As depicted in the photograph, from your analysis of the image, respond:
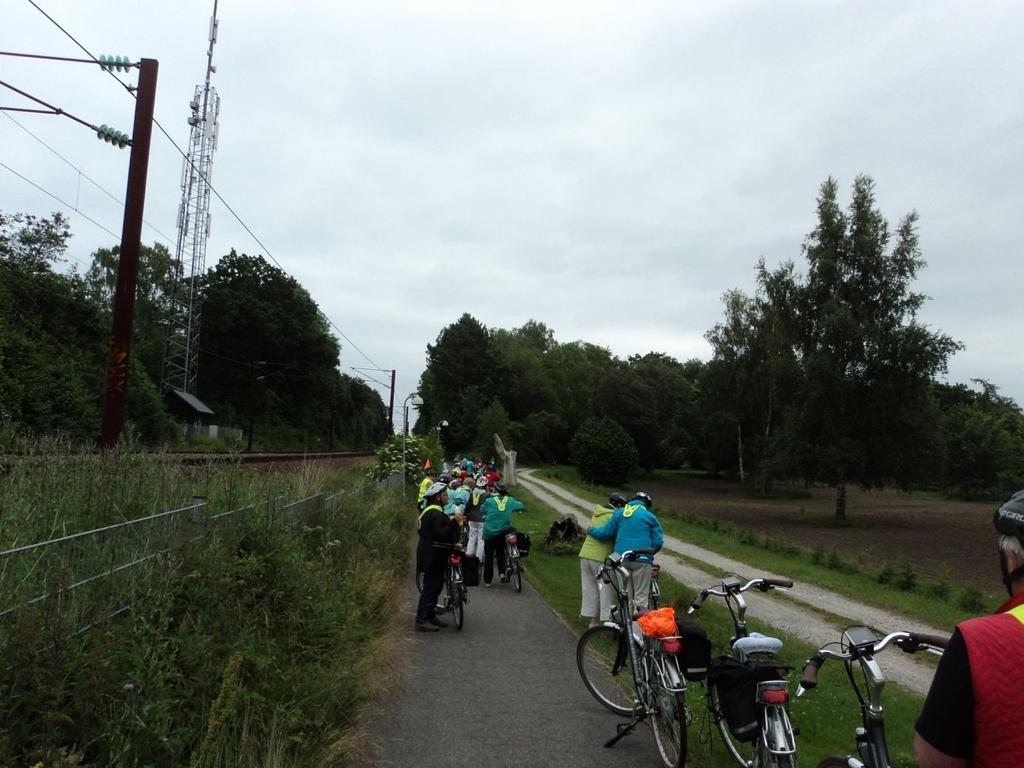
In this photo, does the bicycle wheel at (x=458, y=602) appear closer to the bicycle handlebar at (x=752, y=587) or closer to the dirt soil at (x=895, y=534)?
the bicycle handlebar at (x=752, y=587)

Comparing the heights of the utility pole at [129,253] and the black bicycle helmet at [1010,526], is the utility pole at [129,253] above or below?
above

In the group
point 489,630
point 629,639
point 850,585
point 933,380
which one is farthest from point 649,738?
point 933,380

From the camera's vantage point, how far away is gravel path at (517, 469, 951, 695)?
8.91m

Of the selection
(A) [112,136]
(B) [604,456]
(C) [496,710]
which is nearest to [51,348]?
(A) [112,136]

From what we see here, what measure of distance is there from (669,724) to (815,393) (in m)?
38.0

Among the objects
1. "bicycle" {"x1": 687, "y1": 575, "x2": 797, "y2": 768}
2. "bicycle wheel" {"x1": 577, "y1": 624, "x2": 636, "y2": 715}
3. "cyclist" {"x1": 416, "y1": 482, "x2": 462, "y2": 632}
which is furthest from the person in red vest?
"cyclist" {"x1": 416, "y1": 482, "x2": 462, "y2": 632}

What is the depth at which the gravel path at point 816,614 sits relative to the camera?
8.91 metres

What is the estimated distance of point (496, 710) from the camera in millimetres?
6406

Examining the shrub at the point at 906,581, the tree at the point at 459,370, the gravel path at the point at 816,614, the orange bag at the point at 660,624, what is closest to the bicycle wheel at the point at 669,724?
the orange bag at the point at 660,624

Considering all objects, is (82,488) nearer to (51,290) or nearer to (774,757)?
(774,757)

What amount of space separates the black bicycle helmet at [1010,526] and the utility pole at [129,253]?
10.8 metres

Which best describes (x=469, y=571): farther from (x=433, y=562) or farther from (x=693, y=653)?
(x=693, y=653)

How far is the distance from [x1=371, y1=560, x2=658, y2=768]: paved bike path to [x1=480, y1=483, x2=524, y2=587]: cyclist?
351cm

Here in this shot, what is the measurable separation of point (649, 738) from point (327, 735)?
2406mm
